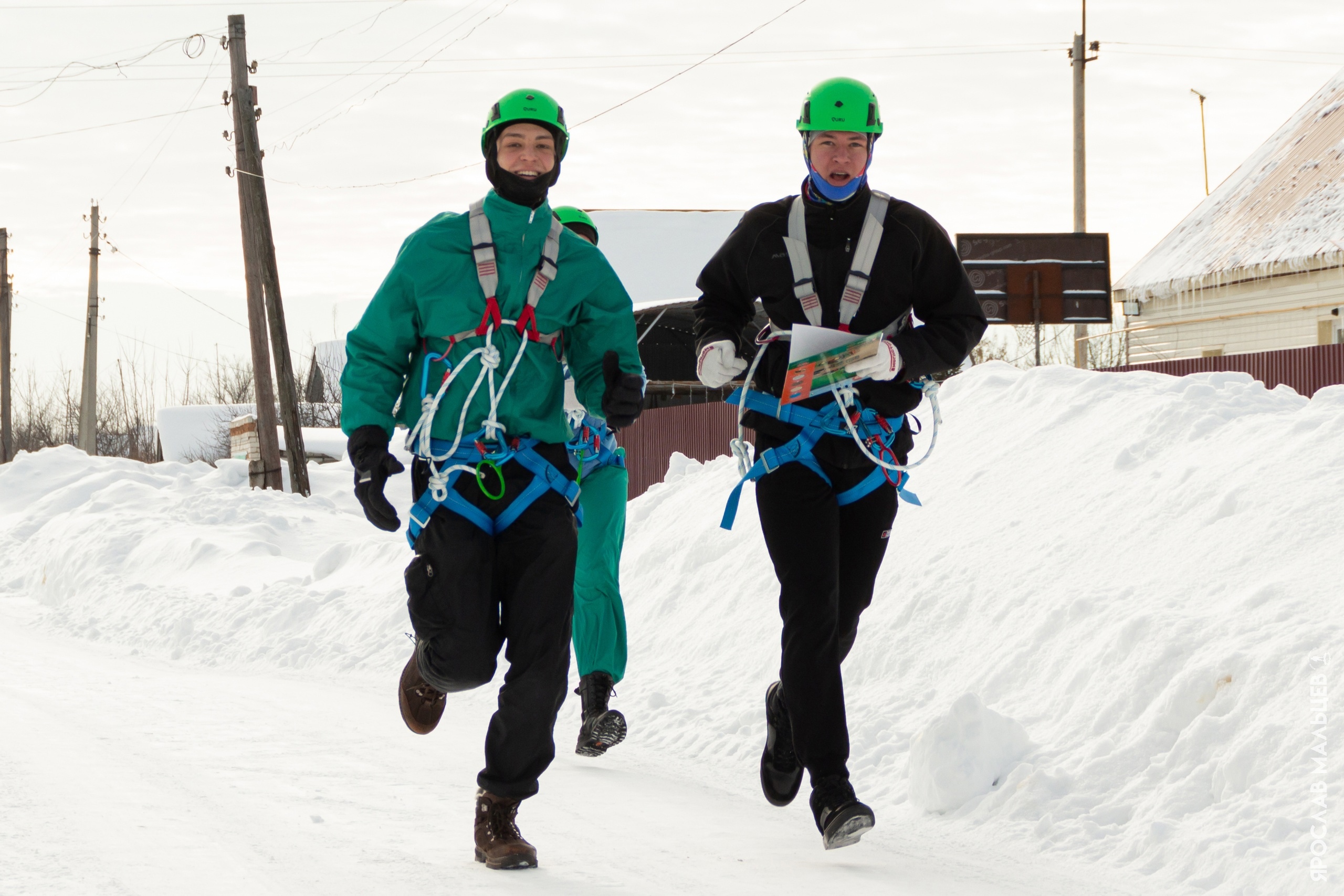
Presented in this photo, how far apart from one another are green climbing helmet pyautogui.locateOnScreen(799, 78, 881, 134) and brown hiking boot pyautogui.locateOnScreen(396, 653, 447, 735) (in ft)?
6.70

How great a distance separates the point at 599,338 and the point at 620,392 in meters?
0.20

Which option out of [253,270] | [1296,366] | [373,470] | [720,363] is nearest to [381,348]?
[373,470]

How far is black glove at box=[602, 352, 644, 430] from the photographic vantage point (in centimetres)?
406

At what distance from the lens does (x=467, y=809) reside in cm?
449

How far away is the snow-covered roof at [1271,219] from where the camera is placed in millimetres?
20297

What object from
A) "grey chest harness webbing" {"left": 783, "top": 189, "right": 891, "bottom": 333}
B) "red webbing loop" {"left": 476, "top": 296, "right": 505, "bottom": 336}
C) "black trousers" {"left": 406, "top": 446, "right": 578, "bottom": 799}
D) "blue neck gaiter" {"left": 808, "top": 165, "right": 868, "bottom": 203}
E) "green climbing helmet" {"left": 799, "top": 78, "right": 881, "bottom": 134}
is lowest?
"black trousers" {"left": 406, "top": 446, "right": 578, "bottom": 799}

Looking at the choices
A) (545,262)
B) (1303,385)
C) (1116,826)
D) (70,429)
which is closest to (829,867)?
(1116,826)

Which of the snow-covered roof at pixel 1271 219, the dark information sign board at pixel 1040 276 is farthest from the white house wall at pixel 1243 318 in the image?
the dark information sign board at pixel 1040 276

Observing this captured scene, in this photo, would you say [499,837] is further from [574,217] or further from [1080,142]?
[1080,142]

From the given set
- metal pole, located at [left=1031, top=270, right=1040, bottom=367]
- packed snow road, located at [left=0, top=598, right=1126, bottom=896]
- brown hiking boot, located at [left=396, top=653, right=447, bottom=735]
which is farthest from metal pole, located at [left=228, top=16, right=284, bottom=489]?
brown hiking boot, located at [left=396, top=653, right=447, bottom=735]

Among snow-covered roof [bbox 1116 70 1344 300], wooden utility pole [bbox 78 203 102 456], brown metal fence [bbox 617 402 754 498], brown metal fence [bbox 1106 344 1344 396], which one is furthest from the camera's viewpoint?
wooden utility pole [bbox 78 203 102 456]

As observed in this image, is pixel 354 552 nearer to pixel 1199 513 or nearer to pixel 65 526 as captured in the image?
pixel 65 526

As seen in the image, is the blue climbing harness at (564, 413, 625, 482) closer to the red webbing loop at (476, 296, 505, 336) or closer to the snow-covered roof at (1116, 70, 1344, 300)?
the red webbing loop at (476, 296, 505, 336)

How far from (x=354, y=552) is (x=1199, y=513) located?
7.38 m
